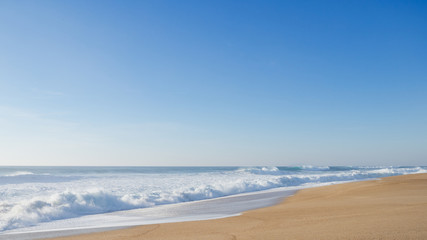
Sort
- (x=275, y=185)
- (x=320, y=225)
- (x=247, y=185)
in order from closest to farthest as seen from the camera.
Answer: (x=320, y=225)
(x=247, y=185)
(x=275, y=185)

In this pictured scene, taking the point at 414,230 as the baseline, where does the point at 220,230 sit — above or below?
below

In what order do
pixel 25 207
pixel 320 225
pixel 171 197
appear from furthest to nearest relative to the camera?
1. pixel 171 197
2. pixel 25 207
3. pixel 320 225

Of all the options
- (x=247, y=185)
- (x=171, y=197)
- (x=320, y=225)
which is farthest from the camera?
(x=247, y=185)

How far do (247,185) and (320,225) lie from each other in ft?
46.0

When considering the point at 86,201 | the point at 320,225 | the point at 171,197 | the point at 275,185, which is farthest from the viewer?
the point at 275,185

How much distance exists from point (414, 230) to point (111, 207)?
31.0ft

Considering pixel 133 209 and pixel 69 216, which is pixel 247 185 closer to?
pixel 133 209

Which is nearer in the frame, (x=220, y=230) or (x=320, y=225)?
(x=320, y=225)

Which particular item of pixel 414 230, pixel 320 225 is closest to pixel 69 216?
pixel 320 225

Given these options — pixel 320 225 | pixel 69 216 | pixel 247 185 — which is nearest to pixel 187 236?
pixel 320 225

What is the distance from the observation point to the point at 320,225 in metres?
4.54

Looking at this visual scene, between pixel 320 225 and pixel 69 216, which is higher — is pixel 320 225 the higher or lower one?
the higher one

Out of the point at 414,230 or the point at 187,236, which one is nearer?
the point at 414,230

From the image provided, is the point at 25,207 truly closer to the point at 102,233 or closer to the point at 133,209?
the point at 133,209
